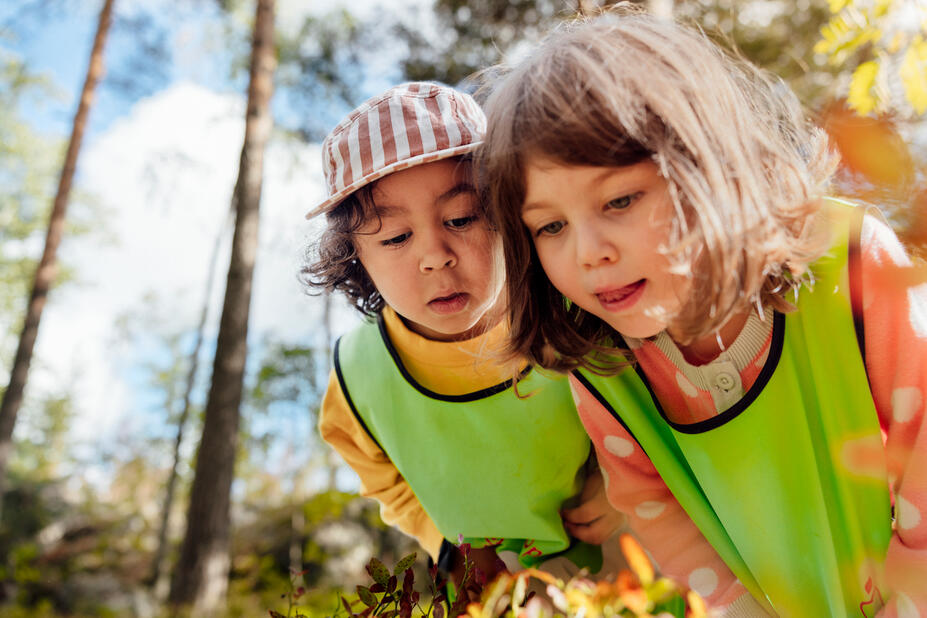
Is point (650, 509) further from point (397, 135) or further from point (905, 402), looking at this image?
point (397, 135)

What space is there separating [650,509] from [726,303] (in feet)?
1.99

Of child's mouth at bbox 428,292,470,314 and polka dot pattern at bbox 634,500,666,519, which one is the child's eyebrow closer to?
child's mouth at bbox 428,292,470,314

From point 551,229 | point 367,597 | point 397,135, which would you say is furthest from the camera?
point 397,135

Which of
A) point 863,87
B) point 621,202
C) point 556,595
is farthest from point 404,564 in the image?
point 863,87

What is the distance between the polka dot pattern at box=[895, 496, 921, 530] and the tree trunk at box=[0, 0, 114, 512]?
844cm

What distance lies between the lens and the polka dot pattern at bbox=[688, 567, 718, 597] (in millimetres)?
1479

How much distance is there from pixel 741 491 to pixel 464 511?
75cm

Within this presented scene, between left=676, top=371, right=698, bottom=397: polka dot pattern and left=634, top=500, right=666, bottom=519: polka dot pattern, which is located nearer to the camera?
left=676, top=371, right=698, bottom=397: polka dot pattern

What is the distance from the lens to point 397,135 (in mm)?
1587

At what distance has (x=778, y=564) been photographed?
1337 millimetres

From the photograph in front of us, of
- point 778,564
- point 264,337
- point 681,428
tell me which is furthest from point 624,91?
point 264,337

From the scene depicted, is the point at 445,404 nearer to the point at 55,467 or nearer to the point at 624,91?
the point at 624,91

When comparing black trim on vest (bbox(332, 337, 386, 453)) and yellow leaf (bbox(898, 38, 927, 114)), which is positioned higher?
yellow leaf (bbox(898, 38, 927, 114))

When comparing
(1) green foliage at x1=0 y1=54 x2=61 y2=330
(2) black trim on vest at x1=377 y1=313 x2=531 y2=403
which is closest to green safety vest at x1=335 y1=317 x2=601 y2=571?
(2) black trim on vest at x1=377 y1=313 x2=531 y2=403
